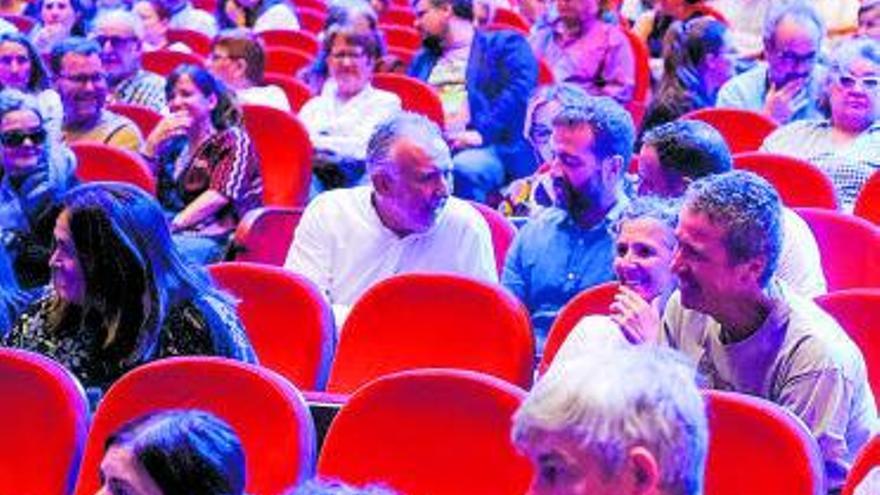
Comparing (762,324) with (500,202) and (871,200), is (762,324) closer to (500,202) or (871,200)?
(871,200)

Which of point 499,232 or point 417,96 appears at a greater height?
point 499,232

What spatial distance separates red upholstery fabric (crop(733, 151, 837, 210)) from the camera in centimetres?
534

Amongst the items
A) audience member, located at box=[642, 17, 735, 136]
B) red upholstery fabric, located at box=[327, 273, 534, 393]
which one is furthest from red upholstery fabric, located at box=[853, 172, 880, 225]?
red upholstery fabric, located at box=[327, 273, 534, 393]

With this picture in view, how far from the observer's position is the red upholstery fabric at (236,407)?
339cm

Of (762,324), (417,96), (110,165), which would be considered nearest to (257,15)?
(417,96)

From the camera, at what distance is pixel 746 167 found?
539cm

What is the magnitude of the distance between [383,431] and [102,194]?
2.86 ft

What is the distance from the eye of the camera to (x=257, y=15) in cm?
980

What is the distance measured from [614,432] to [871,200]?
11.0 feet

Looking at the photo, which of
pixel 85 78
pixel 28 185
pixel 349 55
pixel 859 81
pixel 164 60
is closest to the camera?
pixel 28 185

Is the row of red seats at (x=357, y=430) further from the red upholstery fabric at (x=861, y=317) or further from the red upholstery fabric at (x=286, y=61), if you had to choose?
the red upholstery fabric at (x=286, y=61)

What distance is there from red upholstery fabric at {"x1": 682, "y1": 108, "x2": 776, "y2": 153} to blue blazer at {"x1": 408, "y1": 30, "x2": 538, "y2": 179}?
2.95 ft

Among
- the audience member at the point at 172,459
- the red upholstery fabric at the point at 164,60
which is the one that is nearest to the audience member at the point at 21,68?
the red upholstery fabric at the point at 164,60

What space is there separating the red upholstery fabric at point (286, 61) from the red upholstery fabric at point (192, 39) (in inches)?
17.2
